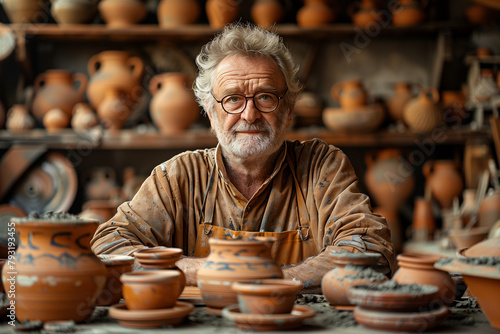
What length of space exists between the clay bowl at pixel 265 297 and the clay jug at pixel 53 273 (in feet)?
1.25

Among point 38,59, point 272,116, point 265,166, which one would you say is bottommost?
point 265,166

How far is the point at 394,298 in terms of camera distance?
1.51 metres

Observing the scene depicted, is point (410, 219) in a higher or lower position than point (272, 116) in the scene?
lower

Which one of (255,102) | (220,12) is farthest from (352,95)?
(255,102)

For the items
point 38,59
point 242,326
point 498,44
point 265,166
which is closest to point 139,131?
point 38,59

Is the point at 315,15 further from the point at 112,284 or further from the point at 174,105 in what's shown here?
the point at 112,284

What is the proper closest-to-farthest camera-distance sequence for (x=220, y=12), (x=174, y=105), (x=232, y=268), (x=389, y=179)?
1. (x=232, y=268)
2. (x=174, y=105)
3. (x=220, y=12)
4. (x=389, y=179)

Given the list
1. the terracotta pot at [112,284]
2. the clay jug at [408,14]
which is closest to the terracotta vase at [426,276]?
the terracotta pot at [112,284]

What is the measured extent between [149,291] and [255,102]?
1283 millimetres

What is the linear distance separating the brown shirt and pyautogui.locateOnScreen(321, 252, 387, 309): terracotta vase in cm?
68

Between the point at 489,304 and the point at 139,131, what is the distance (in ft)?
13.4

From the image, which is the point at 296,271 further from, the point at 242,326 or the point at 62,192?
the point at 62,192

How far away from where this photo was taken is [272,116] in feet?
8.82

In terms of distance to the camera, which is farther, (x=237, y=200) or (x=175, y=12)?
(x=175, y=12)
